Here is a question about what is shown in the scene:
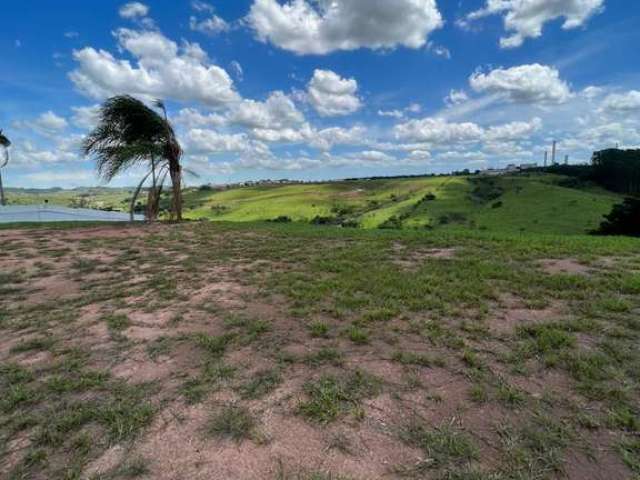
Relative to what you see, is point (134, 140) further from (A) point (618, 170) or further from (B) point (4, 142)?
(A) point (618, 170)

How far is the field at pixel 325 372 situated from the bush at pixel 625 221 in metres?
24.3

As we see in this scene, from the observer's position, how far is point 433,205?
5684cm

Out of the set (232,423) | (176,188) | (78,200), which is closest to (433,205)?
(176,188)

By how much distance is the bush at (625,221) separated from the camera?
24.4 meters

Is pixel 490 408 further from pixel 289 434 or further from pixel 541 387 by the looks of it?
pixel 289 434

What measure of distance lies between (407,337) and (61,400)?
9.09 ft

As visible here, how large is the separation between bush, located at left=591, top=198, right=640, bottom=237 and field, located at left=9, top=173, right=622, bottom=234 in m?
8.19

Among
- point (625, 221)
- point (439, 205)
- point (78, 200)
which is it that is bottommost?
point (439, 205)

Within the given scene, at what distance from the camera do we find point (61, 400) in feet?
8.29

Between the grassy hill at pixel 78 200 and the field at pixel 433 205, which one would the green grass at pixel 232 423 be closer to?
the grassy hill at pixel 78 200

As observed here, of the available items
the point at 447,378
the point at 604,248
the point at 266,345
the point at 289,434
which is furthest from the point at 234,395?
the point at 604,248

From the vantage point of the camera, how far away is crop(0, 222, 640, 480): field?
1.98m

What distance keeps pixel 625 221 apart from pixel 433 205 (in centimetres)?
3226

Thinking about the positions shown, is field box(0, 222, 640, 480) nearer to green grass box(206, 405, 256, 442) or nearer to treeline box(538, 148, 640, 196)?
green grass box(206, 405, 256, 442)
